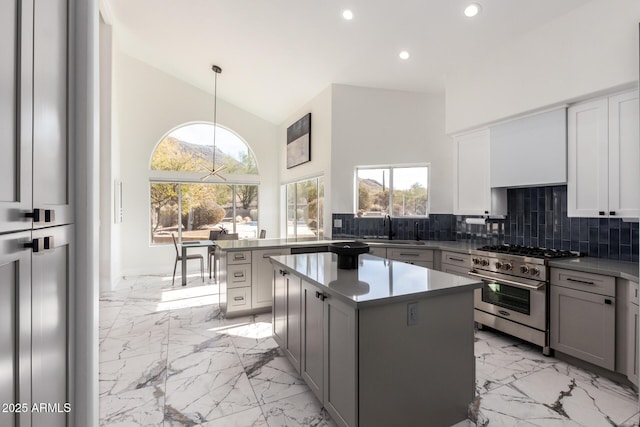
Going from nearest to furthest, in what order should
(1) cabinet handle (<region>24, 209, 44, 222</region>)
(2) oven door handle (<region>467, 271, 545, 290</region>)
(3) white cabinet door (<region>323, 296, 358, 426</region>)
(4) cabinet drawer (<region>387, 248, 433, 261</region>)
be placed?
(1) cabinet handle (<region>24, 209, 44, 222</region>) < (3) white cabinet door (<region>323, 296, 358, 426</region>) < (2) oven door handle (<region>467, 271, 545, 290</region>) < (4) cabinet drawer (<region>387, 248, 433, 261</region>)

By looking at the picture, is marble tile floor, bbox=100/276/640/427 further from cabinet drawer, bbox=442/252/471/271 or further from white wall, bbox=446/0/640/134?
white wall, bbox=446/0/640/134

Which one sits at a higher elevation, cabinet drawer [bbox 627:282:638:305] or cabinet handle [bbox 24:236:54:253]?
cabinet handle [bbox 24:236:54:253]

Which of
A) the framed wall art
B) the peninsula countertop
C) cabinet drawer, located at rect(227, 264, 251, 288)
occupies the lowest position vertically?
cabinet drawer, located at rect(227, 264, 251, 288)

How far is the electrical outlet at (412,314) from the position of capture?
1.69 metres

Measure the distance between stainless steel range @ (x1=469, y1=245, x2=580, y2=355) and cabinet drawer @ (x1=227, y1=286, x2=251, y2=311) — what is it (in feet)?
8.58

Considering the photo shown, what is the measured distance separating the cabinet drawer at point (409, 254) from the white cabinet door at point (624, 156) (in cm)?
182

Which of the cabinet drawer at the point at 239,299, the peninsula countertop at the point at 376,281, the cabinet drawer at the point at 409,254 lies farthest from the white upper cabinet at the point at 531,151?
the cabinet drawer at the point at 239,299

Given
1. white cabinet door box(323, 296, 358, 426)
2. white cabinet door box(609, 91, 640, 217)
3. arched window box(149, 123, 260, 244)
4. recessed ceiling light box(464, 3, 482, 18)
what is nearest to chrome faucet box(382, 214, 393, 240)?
white cabinet door box(609, 91, 640, 217)

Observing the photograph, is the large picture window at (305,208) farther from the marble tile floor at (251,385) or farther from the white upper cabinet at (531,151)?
the white upper cabinet at (531,151)

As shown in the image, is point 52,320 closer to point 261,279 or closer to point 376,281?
point 376,281

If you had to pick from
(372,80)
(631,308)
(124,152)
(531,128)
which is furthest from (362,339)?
(124,152)

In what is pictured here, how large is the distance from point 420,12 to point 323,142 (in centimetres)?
239

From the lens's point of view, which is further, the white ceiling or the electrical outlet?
the white ceiling

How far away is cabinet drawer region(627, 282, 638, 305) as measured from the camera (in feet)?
7.20
